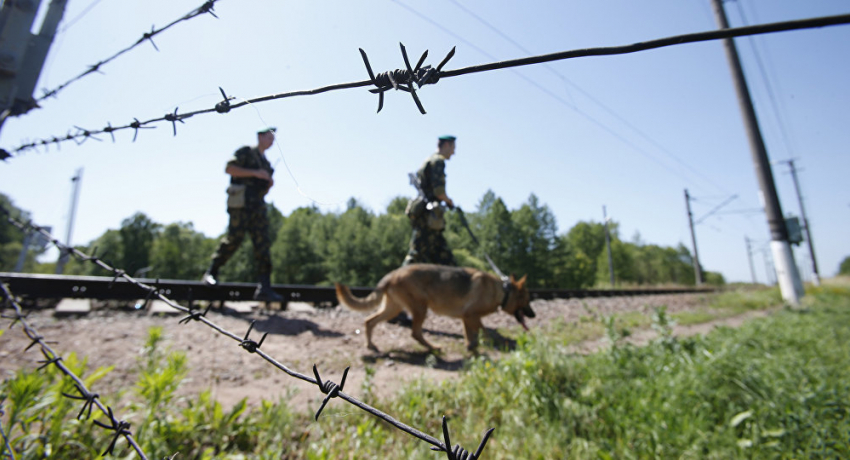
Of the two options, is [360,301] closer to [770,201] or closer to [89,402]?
[89,402]

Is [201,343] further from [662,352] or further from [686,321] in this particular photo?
[686,321]

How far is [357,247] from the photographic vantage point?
66.2ft

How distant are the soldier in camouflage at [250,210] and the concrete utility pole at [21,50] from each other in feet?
7.20

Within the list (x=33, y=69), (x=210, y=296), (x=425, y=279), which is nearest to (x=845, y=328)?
(x=425, y=279)

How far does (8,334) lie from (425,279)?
13.6 ft

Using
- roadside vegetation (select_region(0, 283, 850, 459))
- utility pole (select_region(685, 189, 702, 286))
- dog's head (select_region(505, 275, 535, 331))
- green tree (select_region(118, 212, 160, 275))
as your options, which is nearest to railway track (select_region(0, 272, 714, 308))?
roadside vegetation (select_region(0, 283, 850, 459))

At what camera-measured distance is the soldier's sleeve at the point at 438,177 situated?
5.51 metres

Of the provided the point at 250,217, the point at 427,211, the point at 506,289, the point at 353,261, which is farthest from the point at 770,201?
the point at 353,261

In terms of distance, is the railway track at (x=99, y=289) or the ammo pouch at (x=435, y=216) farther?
the ammo pouch at (x=435, y=216)

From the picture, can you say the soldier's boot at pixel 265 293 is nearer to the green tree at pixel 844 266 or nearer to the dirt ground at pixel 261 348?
the dirt ground at pixel 261 348

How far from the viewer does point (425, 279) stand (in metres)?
4.50

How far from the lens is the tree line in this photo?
1912cm

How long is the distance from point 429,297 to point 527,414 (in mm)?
1971

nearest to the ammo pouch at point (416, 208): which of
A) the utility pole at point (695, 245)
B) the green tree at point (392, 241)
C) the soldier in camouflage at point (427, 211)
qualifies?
the soldier in camouflage at point (427, 211)
